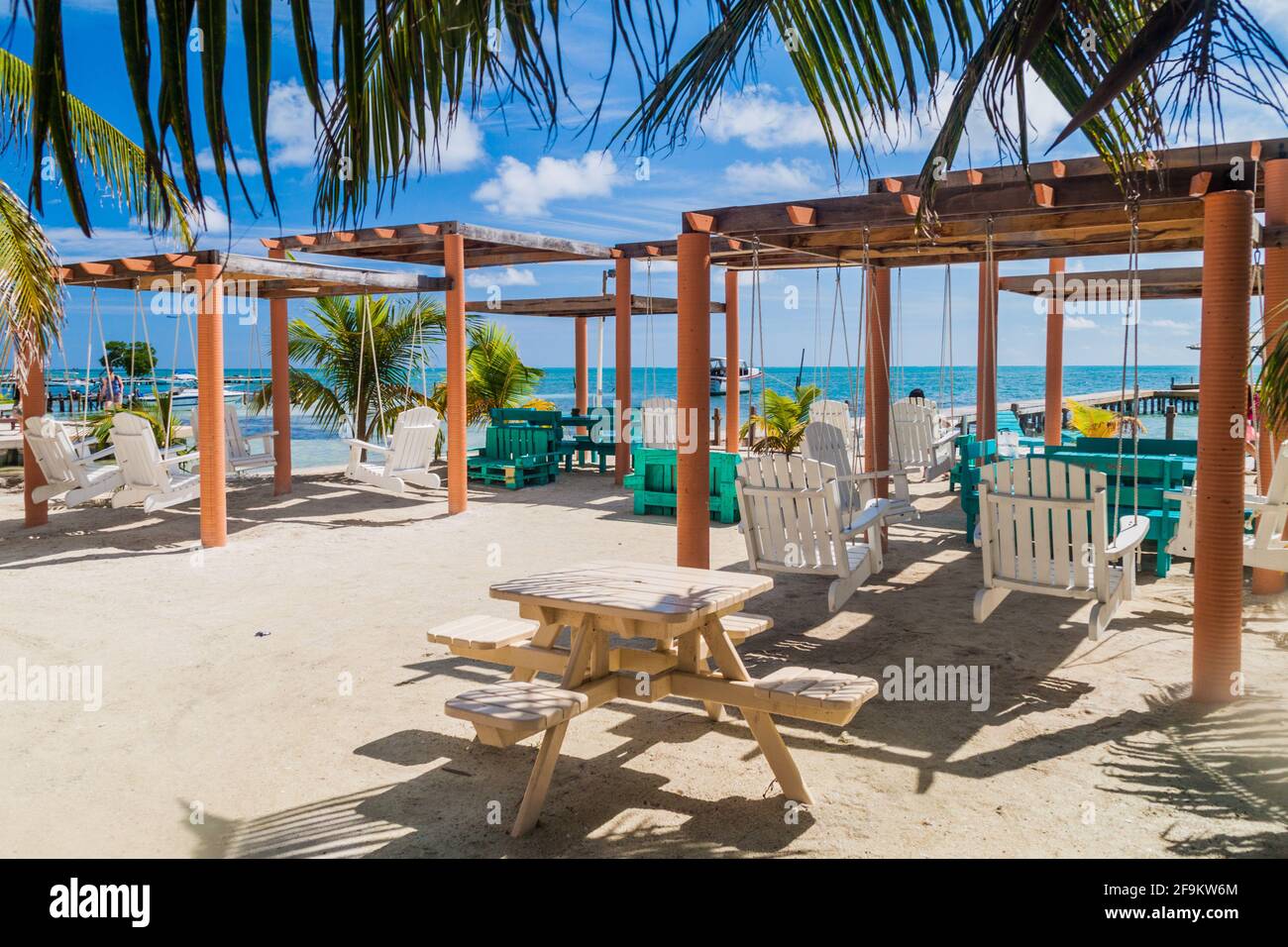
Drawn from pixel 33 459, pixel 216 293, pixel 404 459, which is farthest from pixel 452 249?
pixel 33 459

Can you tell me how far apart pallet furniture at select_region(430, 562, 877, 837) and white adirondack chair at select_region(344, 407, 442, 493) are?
698cm

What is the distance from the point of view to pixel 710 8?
1908mm

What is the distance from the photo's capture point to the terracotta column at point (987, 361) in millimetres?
10395

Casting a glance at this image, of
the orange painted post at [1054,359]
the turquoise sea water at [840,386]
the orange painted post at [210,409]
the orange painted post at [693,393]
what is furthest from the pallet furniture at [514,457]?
the turquoise sea water at [840,386]

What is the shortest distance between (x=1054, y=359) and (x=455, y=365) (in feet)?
25.8

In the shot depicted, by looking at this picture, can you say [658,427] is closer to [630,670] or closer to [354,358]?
[354,358]

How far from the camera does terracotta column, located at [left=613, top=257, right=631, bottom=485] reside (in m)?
14.7

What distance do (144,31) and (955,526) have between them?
10.6 meters

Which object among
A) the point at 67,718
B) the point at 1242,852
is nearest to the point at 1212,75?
the point at 1242,852

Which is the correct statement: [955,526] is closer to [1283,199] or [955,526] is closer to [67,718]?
[1283,199]

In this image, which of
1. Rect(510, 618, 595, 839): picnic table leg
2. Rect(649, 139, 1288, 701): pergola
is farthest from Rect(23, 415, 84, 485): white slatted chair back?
Rect(510, 618, 595, 839): picnic table leg

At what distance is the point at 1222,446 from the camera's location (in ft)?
16.5

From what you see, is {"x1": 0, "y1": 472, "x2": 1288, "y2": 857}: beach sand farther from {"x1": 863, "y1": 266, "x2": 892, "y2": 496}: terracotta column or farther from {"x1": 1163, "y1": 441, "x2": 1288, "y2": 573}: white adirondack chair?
{"x1": 863, "y1": 266, "x2": 892, "y2": 496}: terracotta column
